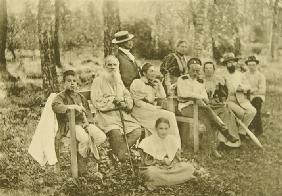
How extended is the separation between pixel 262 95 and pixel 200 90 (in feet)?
1.90

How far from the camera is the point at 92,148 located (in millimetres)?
5094

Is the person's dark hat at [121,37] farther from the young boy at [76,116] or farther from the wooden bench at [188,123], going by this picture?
the wooden bench at [188,123]

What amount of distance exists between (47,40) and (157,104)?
114 cm

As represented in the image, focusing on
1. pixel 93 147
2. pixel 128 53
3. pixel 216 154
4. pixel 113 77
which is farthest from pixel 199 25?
pixel 93 147

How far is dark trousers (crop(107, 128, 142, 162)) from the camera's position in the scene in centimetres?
511

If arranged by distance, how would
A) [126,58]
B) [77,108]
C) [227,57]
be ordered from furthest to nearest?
[227,57] < [126,58] < [77,108]

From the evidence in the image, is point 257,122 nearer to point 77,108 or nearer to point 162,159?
point 162,159

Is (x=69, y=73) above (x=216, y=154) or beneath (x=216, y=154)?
above

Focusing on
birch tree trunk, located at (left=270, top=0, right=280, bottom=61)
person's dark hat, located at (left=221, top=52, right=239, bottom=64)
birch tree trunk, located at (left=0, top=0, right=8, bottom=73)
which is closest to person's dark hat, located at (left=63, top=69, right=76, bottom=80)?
birch tree trunk, located at (left=0, top=0, right=8, bottom=73)

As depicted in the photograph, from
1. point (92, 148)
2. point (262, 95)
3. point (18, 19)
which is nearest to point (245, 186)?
point (262, 95)

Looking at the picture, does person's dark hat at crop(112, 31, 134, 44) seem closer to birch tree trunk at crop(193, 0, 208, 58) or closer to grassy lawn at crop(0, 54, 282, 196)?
birch tree trunk at crop(193, 0, 208, 58)

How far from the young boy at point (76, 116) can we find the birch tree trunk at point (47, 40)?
17cm

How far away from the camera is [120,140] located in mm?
5121

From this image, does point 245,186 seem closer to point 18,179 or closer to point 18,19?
point 18,179
